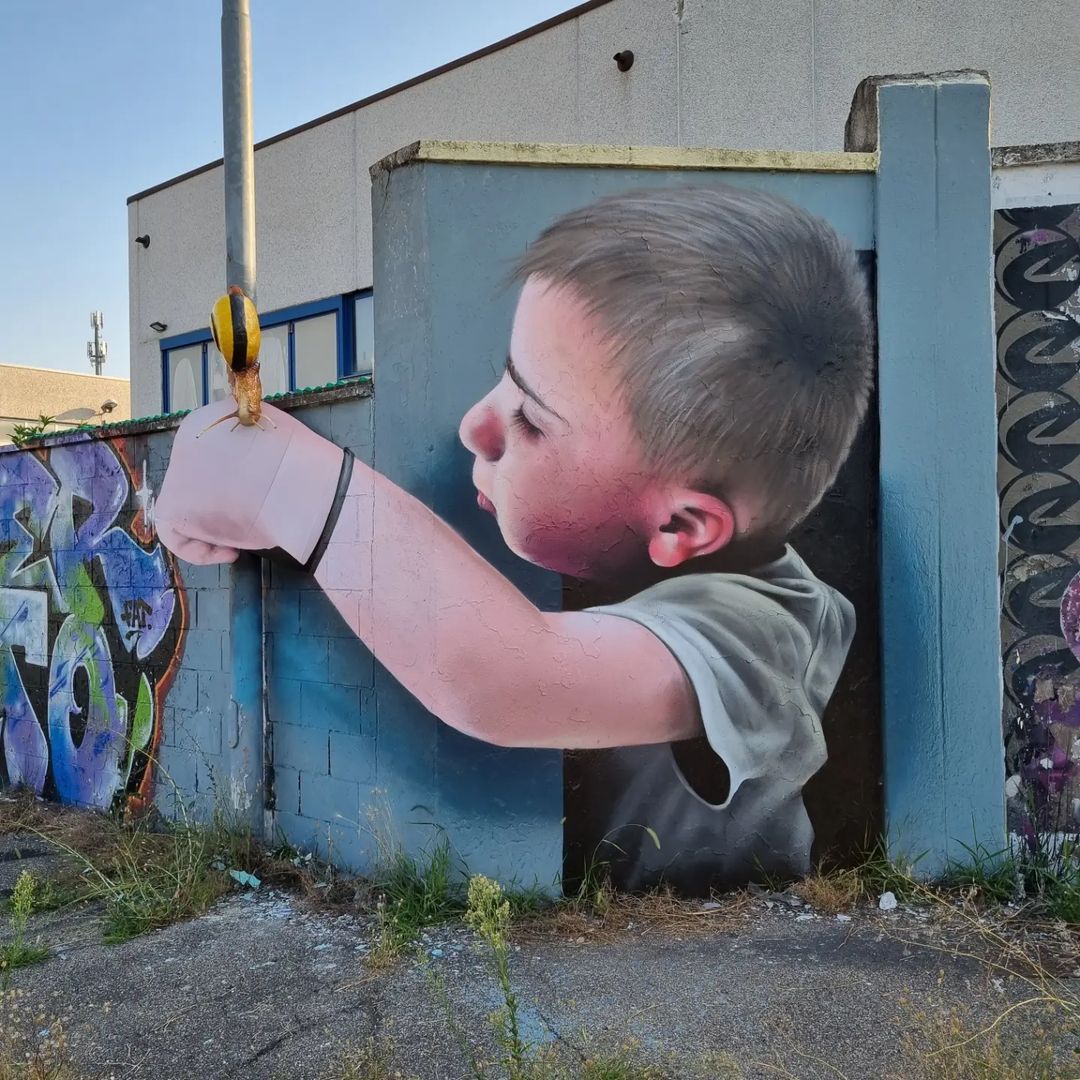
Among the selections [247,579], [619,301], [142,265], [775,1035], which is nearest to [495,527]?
[619,301]

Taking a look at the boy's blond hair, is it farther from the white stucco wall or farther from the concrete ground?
the white stucco wall

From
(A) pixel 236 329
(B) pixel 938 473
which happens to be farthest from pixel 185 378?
(B) pixel 938 473

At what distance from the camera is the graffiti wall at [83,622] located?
19.0 feet

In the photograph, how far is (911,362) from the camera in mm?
4664

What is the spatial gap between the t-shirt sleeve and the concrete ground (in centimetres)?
67

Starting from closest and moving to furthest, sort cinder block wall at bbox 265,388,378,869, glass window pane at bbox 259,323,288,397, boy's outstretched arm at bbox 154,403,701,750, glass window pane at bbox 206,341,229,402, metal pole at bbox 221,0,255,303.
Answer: boy's outstretched arm at bbox 154,403,701,750
cinder block wall at bbox 265,388,378,869
metal pole at bbox 221,0,255,303
glass window pane at bbox 259,323,288,397
glass window pane at bbox 206,341,229,402

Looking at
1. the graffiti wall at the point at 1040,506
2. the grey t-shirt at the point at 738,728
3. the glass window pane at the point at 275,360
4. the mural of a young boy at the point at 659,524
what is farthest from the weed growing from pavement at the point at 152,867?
the glass window pane at the point at 275,360

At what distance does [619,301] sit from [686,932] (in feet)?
9.04

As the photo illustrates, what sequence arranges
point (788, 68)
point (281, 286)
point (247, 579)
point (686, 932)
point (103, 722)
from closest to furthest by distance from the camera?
1. point (686, 932)
2. point (247, 579)
3. point (103, 722)
4. point (788, 68)
5. point (281, 286)

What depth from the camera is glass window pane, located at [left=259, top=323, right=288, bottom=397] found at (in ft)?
41.5

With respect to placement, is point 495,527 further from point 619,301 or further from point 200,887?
point 200,887

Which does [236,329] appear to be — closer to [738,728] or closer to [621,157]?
[621,157]

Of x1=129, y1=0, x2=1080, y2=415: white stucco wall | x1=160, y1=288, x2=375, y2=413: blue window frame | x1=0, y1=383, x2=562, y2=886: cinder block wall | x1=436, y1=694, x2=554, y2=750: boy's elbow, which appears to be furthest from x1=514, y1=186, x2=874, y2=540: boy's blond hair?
x1=160, y1=288, x2=375, y2=413: blue window frame

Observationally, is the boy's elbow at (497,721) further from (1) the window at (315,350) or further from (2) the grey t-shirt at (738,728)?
(1) the window at (315,350)
